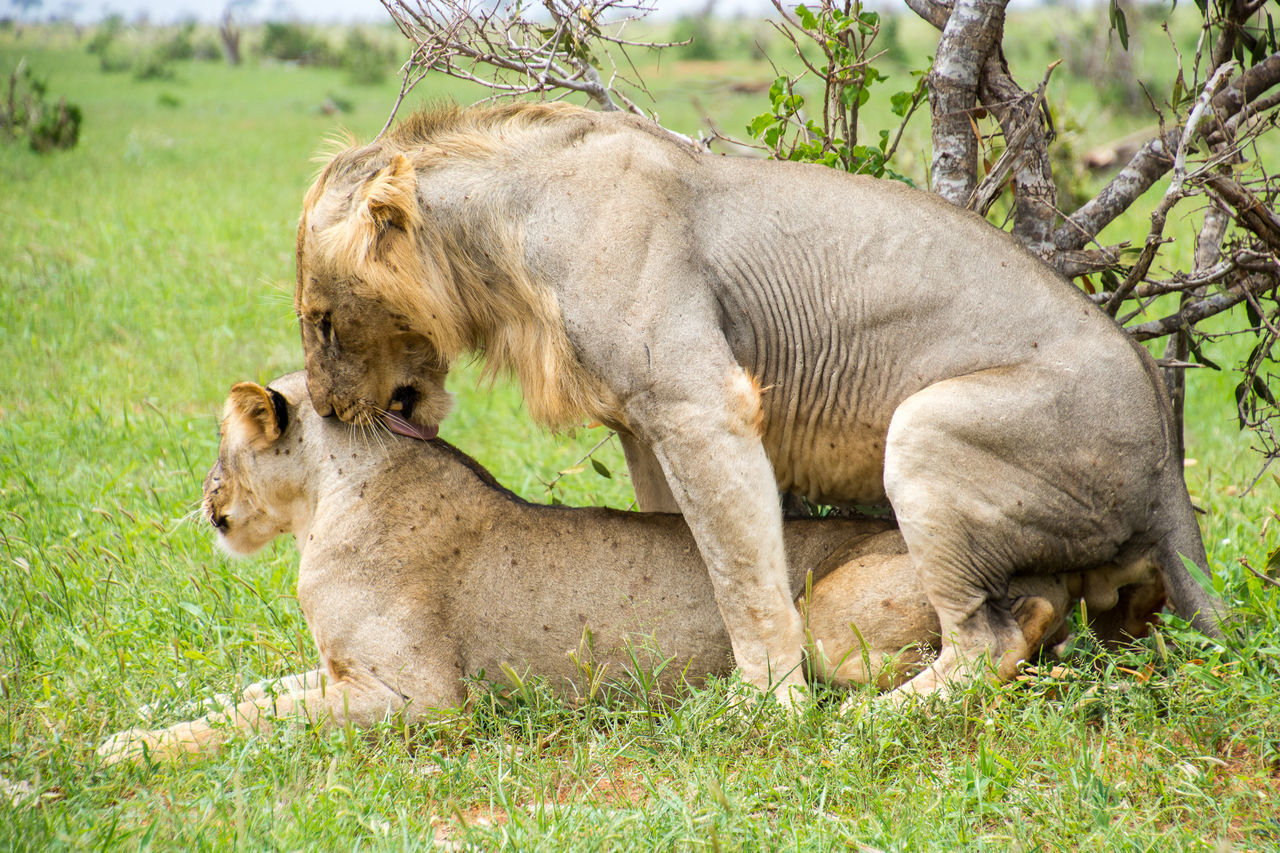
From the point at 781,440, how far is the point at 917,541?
642mm

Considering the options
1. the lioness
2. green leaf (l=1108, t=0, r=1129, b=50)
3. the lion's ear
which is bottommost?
the lioness

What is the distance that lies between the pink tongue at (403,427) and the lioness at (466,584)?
0.04 m

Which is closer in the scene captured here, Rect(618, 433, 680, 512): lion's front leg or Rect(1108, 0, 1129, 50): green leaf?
Rect(1108, 0, 1129, 50): green leaf

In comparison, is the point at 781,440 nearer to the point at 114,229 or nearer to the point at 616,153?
the point at 616,153

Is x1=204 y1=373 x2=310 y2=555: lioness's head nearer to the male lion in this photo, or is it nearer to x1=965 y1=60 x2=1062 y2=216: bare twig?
the male lion

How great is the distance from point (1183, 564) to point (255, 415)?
3190 mm

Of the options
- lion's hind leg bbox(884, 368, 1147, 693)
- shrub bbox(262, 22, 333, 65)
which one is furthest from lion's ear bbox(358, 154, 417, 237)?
shrub bbox(262, 22, 333, 65)

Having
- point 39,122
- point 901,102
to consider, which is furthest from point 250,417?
point 39,122

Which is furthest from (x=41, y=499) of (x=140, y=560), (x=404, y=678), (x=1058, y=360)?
(x=1058, y=360)

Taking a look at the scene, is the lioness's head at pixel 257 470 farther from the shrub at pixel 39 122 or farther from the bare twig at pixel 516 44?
the shrub at pixel 39 122

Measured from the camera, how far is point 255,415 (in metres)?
4.39

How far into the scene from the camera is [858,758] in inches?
140

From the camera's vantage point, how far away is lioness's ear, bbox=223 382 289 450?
4.31 meters

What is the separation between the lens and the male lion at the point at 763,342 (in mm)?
3814
